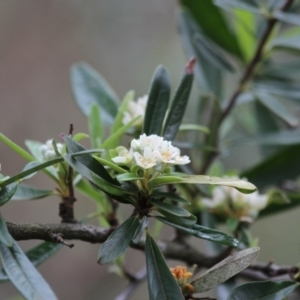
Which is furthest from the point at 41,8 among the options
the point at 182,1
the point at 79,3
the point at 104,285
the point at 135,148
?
the point at 135,148

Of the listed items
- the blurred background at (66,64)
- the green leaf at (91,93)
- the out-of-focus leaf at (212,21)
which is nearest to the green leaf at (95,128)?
the green leaf at (91,93)

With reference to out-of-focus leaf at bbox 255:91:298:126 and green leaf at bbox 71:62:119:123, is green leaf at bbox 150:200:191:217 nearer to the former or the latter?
green leaf at bbox 71:62:119:123

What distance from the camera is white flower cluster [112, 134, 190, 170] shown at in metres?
0.40

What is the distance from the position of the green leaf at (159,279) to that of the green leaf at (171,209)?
0.11 ft

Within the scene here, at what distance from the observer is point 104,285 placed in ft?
5.98

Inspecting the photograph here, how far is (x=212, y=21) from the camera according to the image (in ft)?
2.66

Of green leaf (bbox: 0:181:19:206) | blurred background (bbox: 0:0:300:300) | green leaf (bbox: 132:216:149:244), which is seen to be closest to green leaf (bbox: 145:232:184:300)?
green leaf (bbox: 132:216:149:244)

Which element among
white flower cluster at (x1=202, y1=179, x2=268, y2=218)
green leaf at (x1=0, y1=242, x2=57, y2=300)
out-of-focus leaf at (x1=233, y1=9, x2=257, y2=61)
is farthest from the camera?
out-of-focus leaf at (x1=233, y1=9, x2=257, y2=61)

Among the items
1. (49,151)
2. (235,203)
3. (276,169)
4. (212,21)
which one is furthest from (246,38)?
(49,151)

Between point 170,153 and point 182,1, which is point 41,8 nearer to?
point 182,1

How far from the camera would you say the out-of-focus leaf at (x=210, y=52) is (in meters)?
0.76

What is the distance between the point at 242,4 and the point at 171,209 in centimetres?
44

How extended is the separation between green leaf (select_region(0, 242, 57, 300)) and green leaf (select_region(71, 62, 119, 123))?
1.07ft

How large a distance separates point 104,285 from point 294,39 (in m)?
1.31
